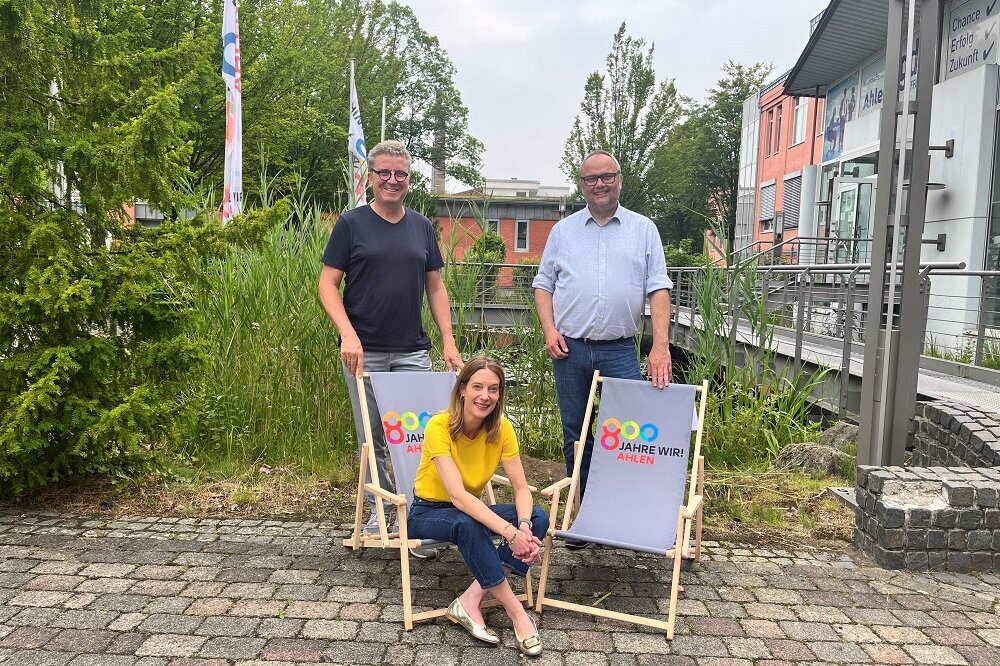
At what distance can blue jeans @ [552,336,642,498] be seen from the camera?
4.25 metres

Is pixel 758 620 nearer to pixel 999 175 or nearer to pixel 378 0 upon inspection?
pixel 999 175

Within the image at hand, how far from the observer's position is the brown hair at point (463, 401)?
11.1 ft

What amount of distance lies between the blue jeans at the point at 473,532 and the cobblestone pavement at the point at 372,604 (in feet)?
0.83

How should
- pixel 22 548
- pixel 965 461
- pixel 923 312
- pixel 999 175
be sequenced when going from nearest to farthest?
pixel 22 548 → pixel 965 461 → pixel 923 312 → pixel 999 175

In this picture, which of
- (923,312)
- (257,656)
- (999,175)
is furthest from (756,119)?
(257,656)

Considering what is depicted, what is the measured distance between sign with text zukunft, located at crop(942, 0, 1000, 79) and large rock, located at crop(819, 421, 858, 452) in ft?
30.4

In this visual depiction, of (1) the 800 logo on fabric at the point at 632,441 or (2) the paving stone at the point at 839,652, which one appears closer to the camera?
(2) the paving stone at the point at 839,652

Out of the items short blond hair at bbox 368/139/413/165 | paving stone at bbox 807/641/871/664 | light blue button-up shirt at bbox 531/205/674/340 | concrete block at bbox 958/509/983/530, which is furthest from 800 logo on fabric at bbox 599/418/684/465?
short blond hair at bbox 368/139/413/165

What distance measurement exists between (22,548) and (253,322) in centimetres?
208

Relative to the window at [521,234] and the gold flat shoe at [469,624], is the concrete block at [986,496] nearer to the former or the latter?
the gold flat shoe at [469,624]

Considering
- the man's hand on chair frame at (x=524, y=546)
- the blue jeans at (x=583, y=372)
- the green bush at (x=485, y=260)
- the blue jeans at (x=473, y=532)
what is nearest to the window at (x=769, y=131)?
the green bush at (x=485, y=260)

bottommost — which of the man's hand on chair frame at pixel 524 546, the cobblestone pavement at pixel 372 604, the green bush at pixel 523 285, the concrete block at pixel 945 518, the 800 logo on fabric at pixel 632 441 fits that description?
the cobblestone pavement at pixel 372 604

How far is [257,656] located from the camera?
298 cm

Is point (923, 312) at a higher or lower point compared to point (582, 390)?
higher
